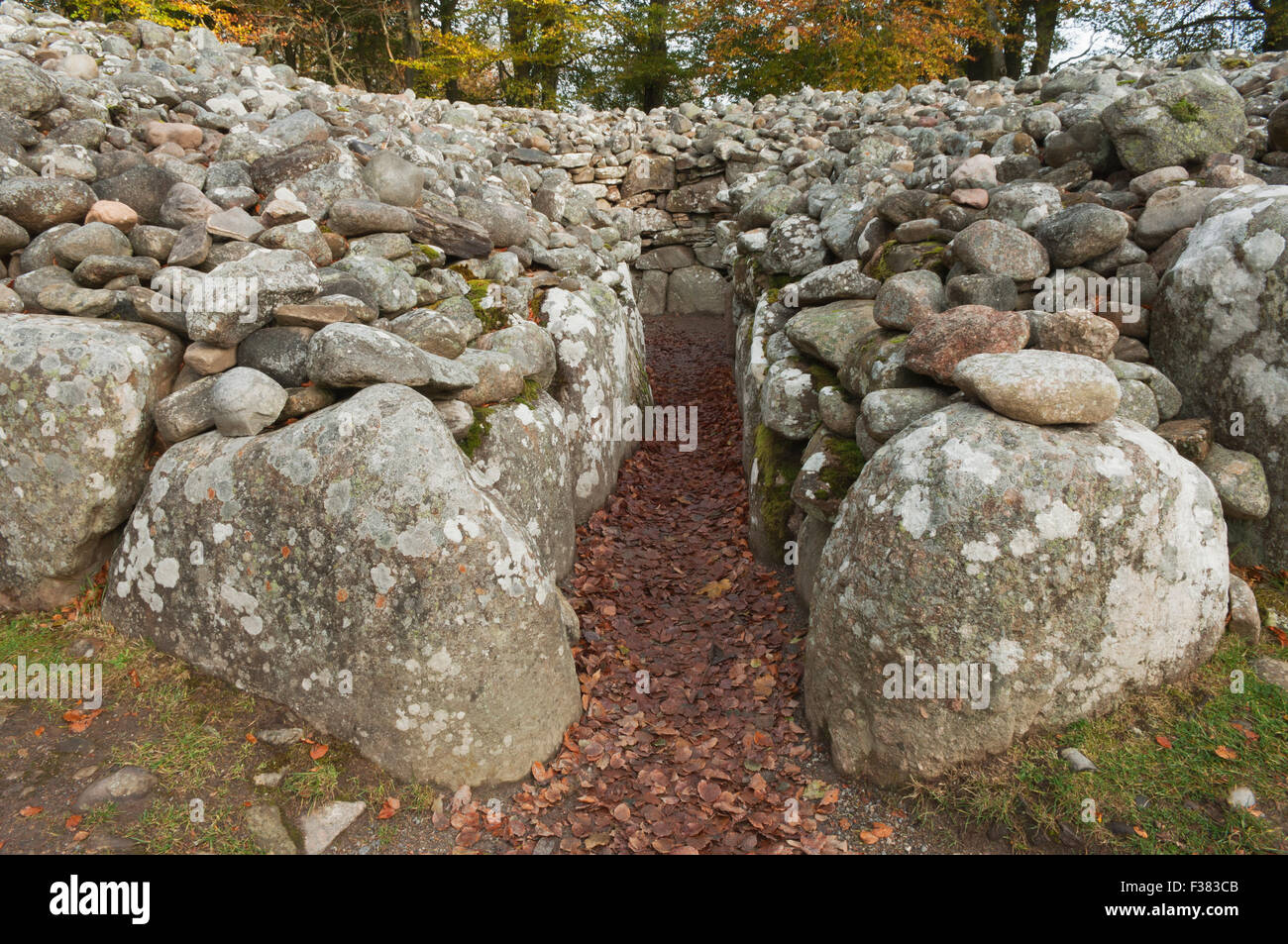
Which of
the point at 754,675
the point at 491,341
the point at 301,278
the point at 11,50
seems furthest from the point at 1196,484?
the point at 11,50

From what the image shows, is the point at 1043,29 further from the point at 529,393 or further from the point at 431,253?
the point at 529,393

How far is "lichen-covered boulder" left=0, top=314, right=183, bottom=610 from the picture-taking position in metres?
5.09

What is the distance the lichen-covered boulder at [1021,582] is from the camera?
4359 millimetres

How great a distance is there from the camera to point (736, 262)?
12047mm

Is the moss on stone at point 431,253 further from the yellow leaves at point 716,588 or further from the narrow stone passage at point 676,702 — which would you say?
the yellow leaves at point 716,588

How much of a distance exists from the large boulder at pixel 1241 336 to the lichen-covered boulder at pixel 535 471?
15.7 ft

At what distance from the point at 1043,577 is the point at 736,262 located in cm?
861

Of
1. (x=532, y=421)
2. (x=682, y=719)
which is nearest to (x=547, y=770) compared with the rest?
(x=682, y=719)

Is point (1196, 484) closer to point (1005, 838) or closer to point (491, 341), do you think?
point (1005, 838)

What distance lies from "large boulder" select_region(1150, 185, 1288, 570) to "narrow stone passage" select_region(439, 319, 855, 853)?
3.28m

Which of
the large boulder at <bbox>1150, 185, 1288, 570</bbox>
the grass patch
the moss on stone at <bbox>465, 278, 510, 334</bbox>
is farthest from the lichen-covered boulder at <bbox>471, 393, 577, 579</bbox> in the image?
the large boulder at <bbox>1150, 185, 1288, 570</bbox>

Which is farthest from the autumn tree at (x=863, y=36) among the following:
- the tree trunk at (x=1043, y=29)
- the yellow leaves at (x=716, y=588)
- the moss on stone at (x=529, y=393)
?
the yellow leaves at (x=716, y=588)

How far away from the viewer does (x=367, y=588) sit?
4.59 meters

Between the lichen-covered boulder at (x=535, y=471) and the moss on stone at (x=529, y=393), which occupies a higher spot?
the moss on stone at (x=529, y=393)
